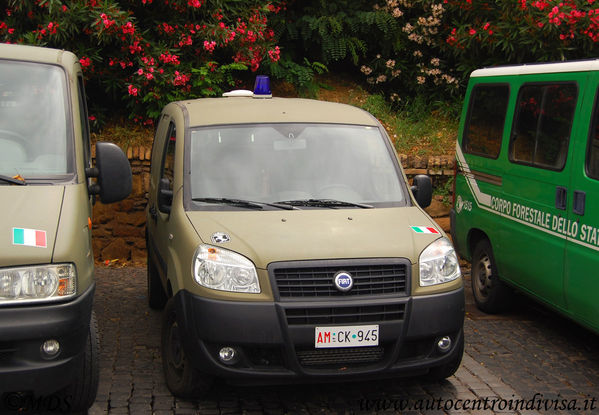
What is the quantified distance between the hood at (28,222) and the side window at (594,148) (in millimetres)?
3682

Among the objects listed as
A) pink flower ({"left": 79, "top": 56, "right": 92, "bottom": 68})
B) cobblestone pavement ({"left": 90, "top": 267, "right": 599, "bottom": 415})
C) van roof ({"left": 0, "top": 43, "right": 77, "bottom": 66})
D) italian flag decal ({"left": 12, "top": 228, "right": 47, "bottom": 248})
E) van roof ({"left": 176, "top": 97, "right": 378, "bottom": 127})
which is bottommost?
cobblestone pavement ({"left": 90, "top": 267, "right": 599, "bottom": 415})

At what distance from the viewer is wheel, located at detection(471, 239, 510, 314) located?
7383 mm

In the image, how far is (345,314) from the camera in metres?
4.70

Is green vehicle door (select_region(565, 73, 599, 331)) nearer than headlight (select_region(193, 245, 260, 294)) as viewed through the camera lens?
No

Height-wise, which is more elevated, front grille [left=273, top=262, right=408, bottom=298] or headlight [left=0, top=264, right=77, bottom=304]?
headlight [left=0, top=264, right=77, bottom=304]

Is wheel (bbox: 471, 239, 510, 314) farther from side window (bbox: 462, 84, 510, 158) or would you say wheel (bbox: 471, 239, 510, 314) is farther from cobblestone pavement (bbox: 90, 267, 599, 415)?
side window (bbox: 462, 84, 510, 158)

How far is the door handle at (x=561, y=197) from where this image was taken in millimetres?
5993

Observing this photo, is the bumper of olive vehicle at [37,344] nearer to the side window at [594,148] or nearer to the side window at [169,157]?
the side window at [169,157]

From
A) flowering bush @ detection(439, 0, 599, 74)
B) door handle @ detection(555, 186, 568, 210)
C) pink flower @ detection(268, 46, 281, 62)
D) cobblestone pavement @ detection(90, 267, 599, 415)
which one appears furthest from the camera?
pink flower @ detection(268, 46, 281, 62)

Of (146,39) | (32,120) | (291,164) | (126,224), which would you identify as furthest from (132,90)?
(32,120)

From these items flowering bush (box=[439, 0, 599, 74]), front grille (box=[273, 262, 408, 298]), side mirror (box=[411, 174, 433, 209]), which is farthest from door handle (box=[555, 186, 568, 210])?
flowering bush (box=[439, 0, 599, 74])

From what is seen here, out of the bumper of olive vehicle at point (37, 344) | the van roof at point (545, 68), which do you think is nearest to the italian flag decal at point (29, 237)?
the bumper of olive vehicle at point (37, 344)

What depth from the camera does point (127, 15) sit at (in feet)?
32.3

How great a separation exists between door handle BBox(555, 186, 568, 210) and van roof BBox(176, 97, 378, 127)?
59.1 inches
